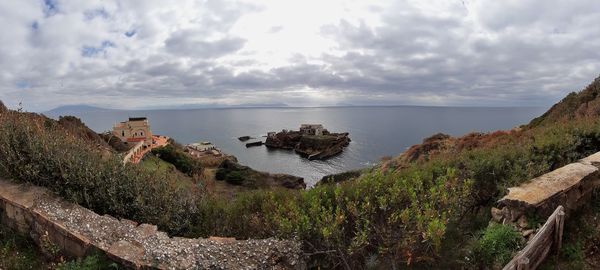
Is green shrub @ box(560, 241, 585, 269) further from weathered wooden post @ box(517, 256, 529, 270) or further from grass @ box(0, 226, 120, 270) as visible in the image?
grass @ box(0, 226, 120, 270)

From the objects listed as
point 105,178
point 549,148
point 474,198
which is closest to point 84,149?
point 105,178

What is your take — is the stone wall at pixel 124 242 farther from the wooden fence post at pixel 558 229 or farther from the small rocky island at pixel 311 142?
the small rocky island at pixel 311 142

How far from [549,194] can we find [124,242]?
22.5ft

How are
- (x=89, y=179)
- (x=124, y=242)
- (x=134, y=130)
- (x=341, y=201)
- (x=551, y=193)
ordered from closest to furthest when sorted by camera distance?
1. (x=124, y=242)
2. (x=551, y=193)
3. (x=341, y=201)
4. (x=89, y=179)
5. (x=134, y=130)

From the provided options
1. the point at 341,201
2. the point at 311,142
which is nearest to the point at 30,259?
the point at 341,201

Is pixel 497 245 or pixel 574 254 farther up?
pixel 497 245

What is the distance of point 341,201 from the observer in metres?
6.00

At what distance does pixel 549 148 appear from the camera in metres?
8.12

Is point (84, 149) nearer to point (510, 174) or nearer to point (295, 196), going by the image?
point (295, 196)

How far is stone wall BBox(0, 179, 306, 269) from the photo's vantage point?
521cm

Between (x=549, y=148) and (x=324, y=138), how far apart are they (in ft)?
288

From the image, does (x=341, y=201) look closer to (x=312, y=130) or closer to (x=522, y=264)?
(x=522, y=264)

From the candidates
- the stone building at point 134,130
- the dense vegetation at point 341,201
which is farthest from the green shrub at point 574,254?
the stone building at point 134,130

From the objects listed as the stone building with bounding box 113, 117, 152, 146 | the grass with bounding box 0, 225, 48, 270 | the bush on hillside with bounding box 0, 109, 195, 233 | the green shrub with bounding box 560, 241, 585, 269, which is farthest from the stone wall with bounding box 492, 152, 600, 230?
the stone building with bounding box 113, 117, 152, 146
